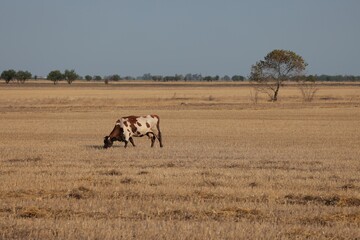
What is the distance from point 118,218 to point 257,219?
7.55 ft

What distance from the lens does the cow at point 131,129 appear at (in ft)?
80.2

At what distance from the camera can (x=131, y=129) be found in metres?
24.8

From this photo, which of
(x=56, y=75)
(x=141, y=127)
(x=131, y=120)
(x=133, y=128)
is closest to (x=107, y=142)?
(x=133, y=128)

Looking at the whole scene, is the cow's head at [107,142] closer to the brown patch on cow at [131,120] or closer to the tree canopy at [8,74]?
the brown patch on cow at [131,120]

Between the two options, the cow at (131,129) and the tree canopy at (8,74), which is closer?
the cow at (131,129)

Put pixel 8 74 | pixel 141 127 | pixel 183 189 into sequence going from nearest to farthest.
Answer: pixel 183 189
pixel 141 127
pixel 8 74

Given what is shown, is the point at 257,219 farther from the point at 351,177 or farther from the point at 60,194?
the point at 351,177

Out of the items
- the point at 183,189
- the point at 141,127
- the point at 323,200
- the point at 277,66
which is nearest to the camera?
the point at 323,200

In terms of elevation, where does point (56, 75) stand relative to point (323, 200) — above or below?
below

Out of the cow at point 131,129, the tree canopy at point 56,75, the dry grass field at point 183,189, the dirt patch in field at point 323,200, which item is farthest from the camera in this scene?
the tree canopy at point 56,75

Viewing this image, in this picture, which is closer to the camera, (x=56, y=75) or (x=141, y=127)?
(x=141, y=127)

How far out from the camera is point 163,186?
538 inches

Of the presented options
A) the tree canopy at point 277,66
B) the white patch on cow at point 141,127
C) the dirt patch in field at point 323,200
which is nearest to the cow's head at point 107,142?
the white patch on cow at point 141,127

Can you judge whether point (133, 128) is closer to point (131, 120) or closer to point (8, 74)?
point (131, 120)
